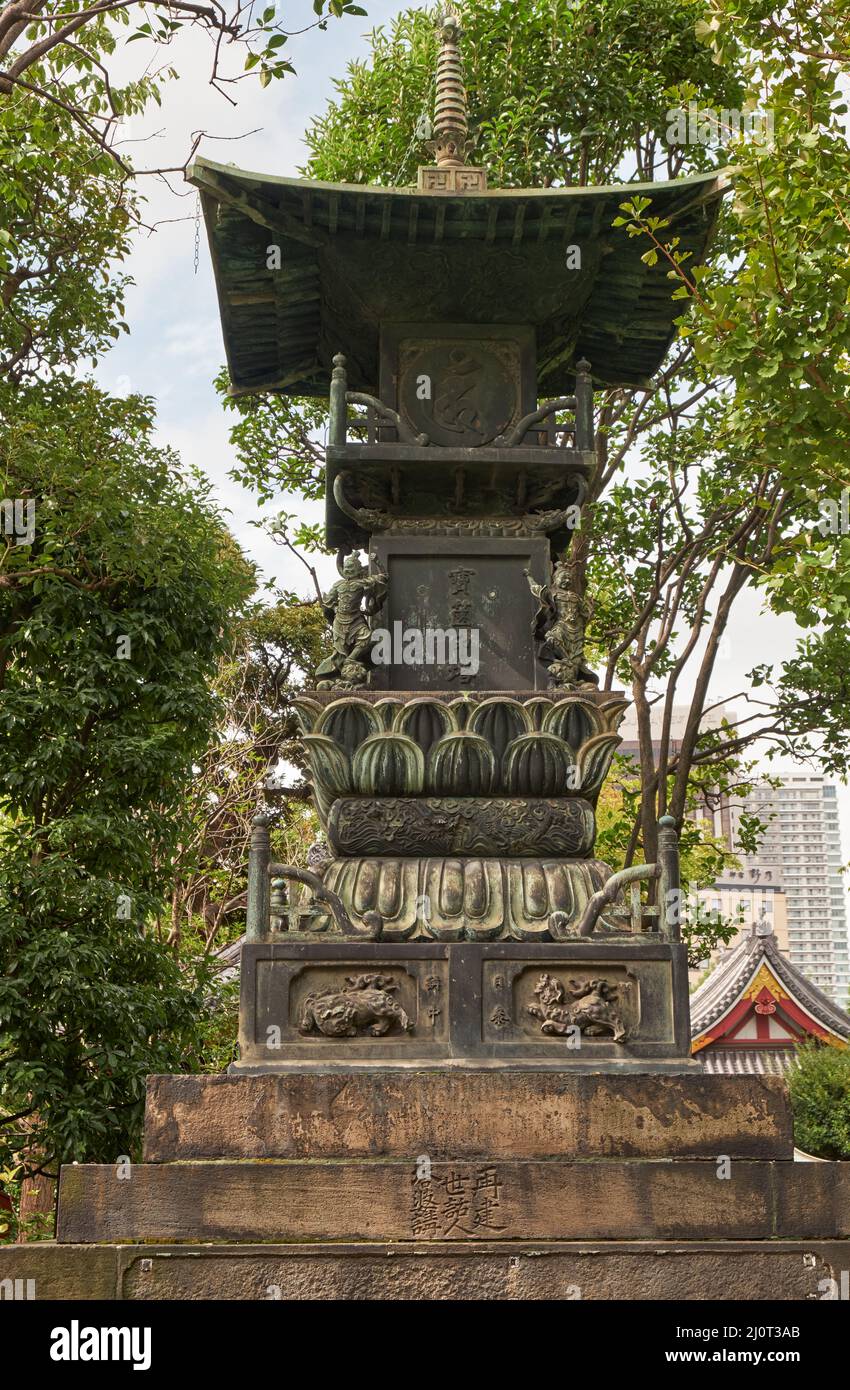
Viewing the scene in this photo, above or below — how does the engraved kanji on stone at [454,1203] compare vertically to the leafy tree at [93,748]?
below

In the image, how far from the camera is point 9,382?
1236cm

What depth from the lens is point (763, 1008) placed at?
26000 mm

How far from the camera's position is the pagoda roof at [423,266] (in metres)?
7.71

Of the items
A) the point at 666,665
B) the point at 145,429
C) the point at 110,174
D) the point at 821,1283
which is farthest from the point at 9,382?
the point at 821,1283

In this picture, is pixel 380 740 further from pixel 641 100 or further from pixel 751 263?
pixel 641 100

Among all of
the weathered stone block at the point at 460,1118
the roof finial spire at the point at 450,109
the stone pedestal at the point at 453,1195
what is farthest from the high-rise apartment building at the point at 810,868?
the stone pedestal at the point at 453,1195

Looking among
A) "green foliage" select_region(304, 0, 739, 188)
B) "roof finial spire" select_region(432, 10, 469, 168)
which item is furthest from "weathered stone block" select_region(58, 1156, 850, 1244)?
"green foliage" select_region(304, 0, 739, 188)

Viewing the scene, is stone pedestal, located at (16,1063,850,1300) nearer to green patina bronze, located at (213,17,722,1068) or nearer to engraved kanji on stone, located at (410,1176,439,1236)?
engraved kanji on stone, located at (410,1176,439,1236)

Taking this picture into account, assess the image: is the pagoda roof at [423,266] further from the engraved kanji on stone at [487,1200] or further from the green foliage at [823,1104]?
the green foliage at [823,1104]

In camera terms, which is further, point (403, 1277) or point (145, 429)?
point (145, 429)

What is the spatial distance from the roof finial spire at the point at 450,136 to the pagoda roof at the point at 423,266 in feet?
1.08

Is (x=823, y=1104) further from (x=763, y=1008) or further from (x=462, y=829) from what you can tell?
(x=462, y=829)
